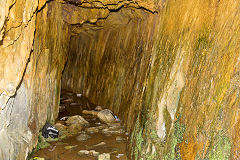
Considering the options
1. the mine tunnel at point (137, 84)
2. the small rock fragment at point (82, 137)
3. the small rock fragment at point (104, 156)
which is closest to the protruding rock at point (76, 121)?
the mine tunnel at point (137, 84)

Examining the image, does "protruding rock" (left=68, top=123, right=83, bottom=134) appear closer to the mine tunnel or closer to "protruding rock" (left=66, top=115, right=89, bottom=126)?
the mine tunnel

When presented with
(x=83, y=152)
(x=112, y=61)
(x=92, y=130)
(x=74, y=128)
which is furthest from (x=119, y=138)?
(x=112, y=61)

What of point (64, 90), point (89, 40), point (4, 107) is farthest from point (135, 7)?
point (64, 90)

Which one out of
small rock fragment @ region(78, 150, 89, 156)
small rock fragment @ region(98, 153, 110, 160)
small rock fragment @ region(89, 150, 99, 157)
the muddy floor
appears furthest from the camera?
small rock fragment @ region(78, 150, 89, 156)

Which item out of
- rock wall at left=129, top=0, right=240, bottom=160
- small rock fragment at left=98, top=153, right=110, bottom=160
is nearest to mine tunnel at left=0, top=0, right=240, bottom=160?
rock wall at left=129, top=0, right=240, bottom=160

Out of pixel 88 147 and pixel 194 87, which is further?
pixel 88 147

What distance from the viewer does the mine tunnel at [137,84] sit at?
3.73m

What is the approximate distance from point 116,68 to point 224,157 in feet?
32.3

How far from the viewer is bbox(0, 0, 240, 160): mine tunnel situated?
147 inches

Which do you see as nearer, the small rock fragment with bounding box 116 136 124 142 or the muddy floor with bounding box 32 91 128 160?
the muddy floor with bounding box 32 91 128 160

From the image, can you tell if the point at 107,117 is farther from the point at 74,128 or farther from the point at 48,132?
the point at 48,132

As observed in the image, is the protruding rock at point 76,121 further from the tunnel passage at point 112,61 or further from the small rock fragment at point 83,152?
the small rock fragment at point 83,152

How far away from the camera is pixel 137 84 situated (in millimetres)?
9000

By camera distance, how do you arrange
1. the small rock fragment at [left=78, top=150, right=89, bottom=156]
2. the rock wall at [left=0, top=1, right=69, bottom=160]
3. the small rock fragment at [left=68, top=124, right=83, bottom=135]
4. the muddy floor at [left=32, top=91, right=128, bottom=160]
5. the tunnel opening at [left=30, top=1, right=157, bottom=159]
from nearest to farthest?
the rock wall at [left=0, top=1, right=69, bottom=160]
the muddy floor at [left=32, top=91, right=128, bottom=160]
the small rock fragment at [left=78, top=150, right=89, bottom=156]
the tunnel opening at [left=30, top=1, right=157, bottom=159]
the small rock fragment at [left=68, top=124, right=83, bottom=135]
